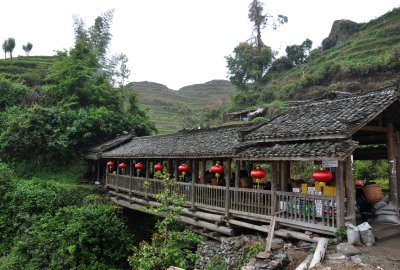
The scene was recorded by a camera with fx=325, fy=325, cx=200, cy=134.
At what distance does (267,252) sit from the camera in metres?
7.95

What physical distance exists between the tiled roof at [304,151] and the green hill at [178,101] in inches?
1432

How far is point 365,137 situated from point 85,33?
102 ft

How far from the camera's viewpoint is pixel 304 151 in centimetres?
771

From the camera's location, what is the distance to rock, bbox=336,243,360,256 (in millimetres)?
6816

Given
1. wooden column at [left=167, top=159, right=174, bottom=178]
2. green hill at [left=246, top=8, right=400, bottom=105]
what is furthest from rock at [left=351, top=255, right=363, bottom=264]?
green hill at [left=246, top=8, right=400, bottom=105]

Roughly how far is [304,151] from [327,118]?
154 cm

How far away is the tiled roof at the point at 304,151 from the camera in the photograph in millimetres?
7023

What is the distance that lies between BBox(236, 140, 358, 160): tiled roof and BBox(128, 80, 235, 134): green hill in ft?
119

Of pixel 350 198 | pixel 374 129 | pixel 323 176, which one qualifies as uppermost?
pixel 374 129

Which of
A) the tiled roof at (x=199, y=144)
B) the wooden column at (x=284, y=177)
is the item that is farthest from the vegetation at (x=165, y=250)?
the wooden column at (x=284, y=177)

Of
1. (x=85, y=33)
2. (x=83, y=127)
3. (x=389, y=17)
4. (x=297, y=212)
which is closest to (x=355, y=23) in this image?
(x=389, y=17)

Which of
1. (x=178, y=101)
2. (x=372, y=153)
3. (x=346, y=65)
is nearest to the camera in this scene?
(x=372, y=153)

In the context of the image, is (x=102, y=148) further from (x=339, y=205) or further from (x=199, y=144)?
(x=339, y=205)

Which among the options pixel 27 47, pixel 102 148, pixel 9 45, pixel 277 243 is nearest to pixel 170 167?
pixel 277 243
